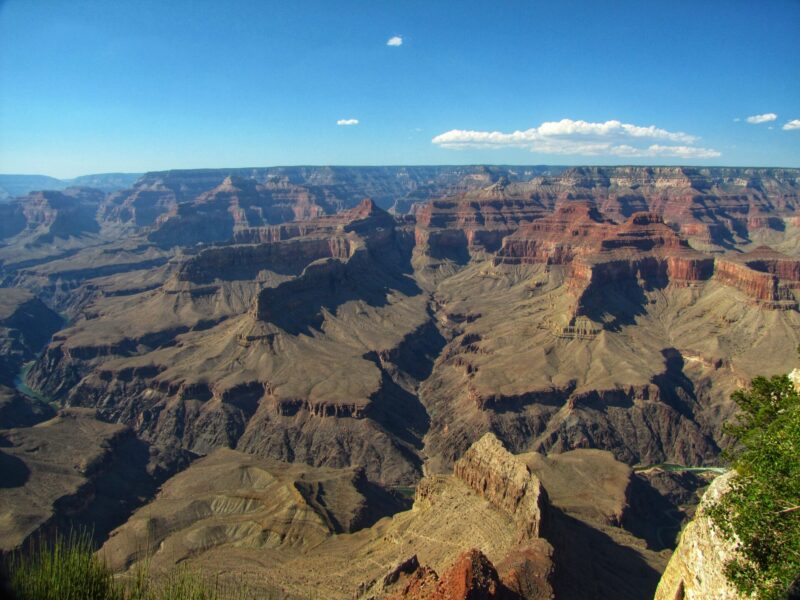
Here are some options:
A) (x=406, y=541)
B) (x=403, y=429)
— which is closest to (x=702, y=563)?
(x=406, y=541)

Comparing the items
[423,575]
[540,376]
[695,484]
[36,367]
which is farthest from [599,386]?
[36,367]

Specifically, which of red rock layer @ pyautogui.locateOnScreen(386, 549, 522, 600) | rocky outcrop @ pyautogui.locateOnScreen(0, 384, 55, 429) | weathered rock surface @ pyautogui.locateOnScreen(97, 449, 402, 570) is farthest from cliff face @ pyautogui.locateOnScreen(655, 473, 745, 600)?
rocky outcrop @ pyautogui.locateOnScreen(0, 384, 55, 429)

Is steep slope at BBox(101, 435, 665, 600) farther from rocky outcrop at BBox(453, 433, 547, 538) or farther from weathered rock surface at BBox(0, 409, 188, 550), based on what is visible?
weathered rock surface at BBox(0, 409, 188, 550)

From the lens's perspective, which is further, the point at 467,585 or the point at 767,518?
the point at 467,585

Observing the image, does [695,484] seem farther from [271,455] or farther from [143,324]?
[143,324]

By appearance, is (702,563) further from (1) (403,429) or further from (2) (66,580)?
(1) (403,429)
